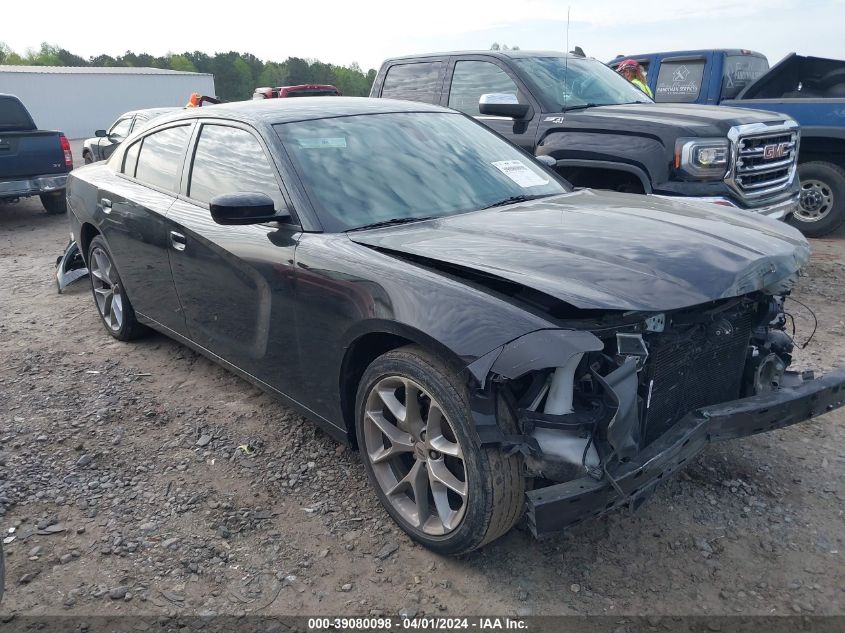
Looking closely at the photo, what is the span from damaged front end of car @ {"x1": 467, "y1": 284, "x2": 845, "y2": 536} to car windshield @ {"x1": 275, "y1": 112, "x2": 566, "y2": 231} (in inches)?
45.5

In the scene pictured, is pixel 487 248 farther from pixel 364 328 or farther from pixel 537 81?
pixel 537 81

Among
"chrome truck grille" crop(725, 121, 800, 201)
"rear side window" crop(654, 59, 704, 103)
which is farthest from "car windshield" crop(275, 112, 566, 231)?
"rear side window" crop(654, 59, 704, 103)

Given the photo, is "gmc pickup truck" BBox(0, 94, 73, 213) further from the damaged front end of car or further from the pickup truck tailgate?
the damaged front end of car

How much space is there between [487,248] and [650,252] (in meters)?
0.61

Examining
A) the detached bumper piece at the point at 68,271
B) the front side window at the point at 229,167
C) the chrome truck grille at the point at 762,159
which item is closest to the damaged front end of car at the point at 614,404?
the front side window at the point at 229,167

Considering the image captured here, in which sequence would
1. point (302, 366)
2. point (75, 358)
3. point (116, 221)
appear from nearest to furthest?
point (302, 366)
point (116, 221)
point (75, 358)

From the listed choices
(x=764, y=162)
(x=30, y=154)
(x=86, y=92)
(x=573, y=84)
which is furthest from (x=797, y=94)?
(x=86, y=92)

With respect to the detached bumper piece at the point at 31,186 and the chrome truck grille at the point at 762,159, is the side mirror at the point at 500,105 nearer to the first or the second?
the chrome truck grille at the point at 762,159

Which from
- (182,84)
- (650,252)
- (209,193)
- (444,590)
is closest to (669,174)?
(650,252)

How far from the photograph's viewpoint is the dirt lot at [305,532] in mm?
2527

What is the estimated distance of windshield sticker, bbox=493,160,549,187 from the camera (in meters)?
3.78

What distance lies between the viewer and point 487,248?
8.88 feet

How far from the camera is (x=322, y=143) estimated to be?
342 cm

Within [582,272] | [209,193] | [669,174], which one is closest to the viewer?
[582,272]
